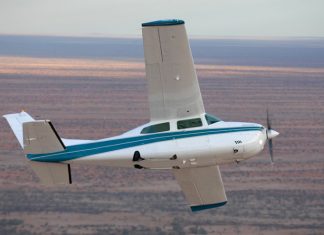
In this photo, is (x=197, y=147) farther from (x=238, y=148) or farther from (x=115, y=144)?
(x=115, y=144)

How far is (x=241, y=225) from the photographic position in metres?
55.3

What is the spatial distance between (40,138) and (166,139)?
18.1ft

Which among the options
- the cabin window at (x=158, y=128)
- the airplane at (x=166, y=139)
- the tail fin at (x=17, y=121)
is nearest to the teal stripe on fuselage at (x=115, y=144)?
the airplane at (x=166, y=139)

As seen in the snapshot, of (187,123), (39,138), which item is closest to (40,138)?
(39,138)

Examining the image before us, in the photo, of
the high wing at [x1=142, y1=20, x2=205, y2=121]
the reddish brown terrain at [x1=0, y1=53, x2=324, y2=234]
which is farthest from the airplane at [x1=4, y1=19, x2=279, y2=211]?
the reddish brown terrain at [x1=0, y1=53, x2=324, y2=234]

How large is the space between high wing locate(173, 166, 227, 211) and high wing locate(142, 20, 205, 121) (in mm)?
3739

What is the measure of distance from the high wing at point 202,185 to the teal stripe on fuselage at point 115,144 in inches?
113

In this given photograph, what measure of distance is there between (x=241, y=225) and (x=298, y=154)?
116 feet

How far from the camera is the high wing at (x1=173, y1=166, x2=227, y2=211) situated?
2919 cm

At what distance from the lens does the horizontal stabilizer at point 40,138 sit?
1003 inches

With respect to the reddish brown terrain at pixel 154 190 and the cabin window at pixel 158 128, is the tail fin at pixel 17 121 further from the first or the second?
the reddish brown terrain at pixel 154 190

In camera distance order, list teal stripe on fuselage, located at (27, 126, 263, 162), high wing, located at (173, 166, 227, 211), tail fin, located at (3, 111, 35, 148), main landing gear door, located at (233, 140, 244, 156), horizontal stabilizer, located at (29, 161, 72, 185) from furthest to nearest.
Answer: high wing, located at (173, 166, 227, 211) < tail fin, located at (3, 111, 35, 148) < horizontal stabilizer, located at (29, 161, 72, 185) < teal stripe on fuselage, located at (27, 126, 263, 162) < main landing gear door, located at (233, 140, 244, 156)

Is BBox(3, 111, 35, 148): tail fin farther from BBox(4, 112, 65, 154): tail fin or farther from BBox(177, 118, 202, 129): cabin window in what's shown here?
BBox(177, 118, 202, 129): cabin window

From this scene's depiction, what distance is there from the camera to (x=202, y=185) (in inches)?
1165
